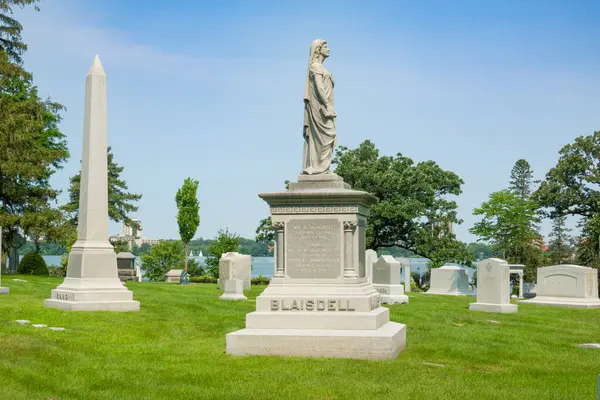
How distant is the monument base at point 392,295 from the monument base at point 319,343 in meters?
13.0

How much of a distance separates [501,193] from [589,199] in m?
6.10

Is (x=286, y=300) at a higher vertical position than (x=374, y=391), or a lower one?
higher

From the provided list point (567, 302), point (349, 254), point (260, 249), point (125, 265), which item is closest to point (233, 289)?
point (349, 254)

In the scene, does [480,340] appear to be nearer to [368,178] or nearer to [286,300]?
[286,300]

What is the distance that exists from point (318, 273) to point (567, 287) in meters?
18.5

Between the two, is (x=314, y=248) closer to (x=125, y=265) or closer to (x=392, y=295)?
(x=392, y=295)

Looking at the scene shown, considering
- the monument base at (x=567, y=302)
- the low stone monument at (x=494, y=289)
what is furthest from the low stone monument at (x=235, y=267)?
the monument base at (x=567, y=302)

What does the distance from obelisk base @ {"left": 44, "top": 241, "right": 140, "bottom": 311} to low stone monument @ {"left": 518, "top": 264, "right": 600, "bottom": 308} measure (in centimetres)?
1616

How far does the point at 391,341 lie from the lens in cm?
1050

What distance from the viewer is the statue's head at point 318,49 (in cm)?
1262

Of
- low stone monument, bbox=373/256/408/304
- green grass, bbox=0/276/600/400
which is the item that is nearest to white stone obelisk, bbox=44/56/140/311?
green grass, bbox=0/276/600/400

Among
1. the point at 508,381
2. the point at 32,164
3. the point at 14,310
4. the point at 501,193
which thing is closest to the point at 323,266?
the point at 508,381

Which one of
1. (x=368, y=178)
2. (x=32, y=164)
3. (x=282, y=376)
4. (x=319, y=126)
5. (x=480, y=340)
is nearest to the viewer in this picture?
(x=282, y=376)

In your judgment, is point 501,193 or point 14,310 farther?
point 501,193
